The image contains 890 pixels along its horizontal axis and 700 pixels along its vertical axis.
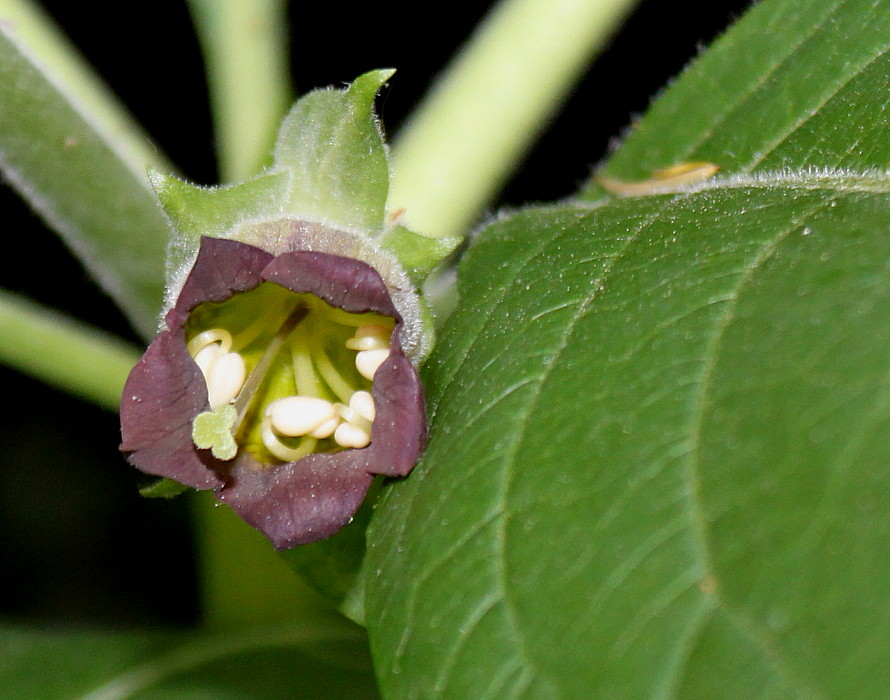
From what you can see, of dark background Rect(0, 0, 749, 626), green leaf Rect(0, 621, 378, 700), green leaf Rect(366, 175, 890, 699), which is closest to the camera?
green leaf Rect(366, 175, 890, 699)

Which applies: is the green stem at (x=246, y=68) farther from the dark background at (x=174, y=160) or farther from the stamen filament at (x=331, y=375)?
the dark background at (x=174, y=160)

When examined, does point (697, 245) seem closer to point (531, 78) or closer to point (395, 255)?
point (395, 255)

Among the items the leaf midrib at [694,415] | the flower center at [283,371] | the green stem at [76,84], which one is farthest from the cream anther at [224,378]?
the green stem at [76,84]

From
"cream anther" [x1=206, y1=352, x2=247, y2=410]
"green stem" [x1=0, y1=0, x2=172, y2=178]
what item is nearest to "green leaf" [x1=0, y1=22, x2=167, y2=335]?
"green stem" [x1=0, y1=0, x2=172, y2=178]

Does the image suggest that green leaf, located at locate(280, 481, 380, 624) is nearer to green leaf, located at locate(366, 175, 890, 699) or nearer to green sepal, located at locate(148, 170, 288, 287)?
green leaf, located at locate(366, 175, 890, 699)

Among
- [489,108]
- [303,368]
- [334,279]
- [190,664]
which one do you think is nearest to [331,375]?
[303,368]

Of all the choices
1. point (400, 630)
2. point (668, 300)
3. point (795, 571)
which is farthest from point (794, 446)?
point (400, 630)

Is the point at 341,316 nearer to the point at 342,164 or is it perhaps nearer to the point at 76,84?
the point at 342,164
